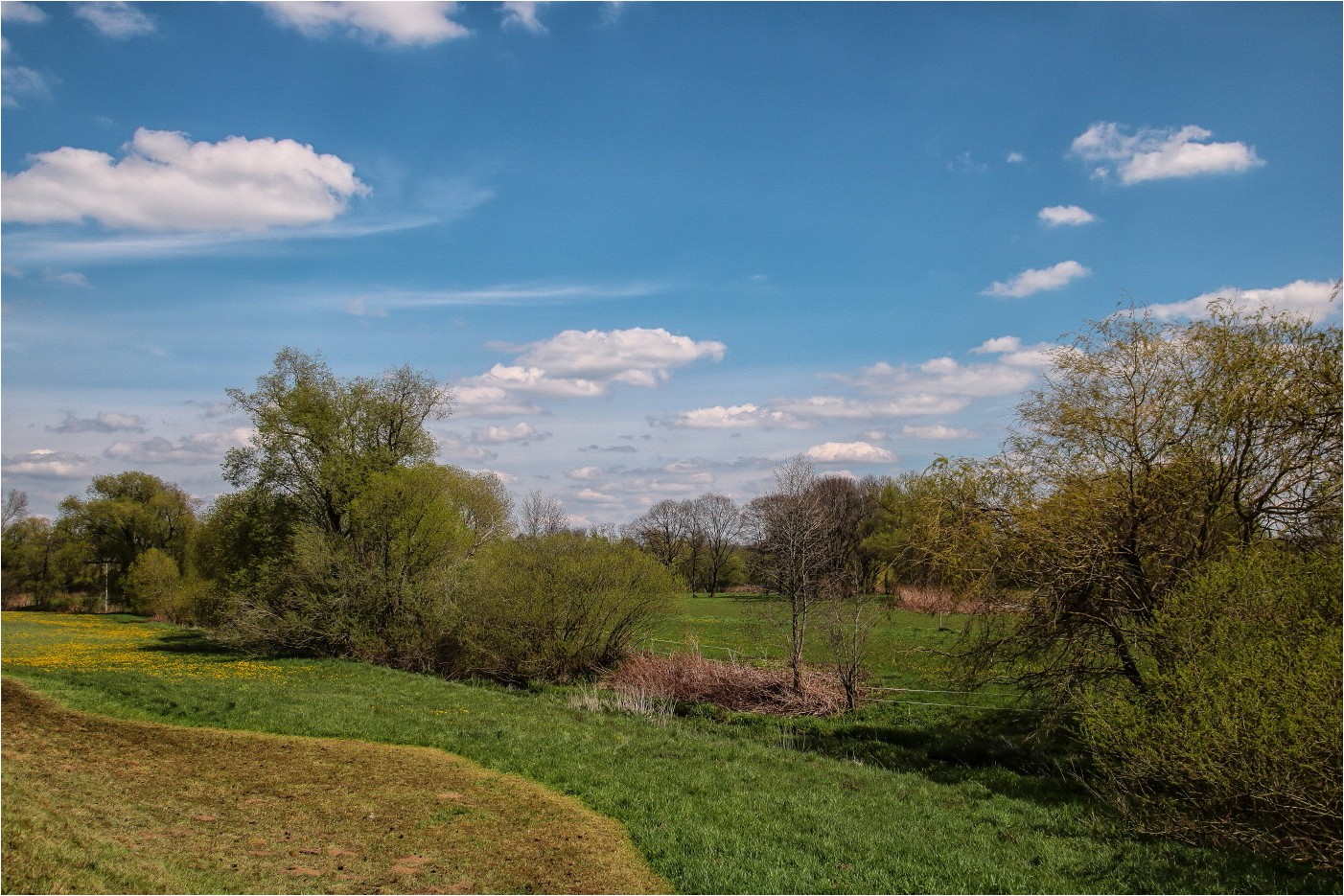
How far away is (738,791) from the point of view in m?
12.1

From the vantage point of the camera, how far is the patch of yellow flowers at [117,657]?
893 inches

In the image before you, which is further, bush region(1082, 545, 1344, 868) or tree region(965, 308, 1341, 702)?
tree region(965, 308, 1341, 702)

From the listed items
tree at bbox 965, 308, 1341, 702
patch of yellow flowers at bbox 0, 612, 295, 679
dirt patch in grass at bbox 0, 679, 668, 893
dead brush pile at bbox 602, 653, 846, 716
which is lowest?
dead brush pile at bbox 602, 653, 846, 716

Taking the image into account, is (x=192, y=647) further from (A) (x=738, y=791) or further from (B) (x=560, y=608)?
(A) (x=738, y=791)

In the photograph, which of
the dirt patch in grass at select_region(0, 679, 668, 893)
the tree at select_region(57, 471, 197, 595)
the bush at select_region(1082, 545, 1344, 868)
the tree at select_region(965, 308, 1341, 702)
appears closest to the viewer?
the dirt patch in grass at select_region(0, 679, 668, 893)

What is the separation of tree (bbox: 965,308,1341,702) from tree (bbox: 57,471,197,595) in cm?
6515

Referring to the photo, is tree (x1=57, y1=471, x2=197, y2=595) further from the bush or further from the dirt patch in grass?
the bush

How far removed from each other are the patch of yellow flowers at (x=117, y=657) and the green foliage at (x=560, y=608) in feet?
20.8

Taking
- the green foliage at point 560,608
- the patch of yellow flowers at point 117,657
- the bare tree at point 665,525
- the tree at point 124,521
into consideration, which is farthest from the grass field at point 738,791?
the bare tree at point 665,525

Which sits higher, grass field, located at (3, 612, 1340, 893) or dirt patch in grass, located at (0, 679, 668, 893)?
dirt patch in grass, located at (0, 679, 668, 893)

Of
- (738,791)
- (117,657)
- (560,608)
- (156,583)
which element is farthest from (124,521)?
(738,791)

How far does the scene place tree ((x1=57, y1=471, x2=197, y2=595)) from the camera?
209 ft

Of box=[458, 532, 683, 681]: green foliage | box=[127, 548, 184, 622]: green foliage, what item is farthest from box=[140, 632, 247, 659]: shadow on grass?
box=[127, 548, 184, 622]: green foliage

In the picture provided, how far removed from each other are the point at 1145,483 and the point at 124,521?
235 feet
